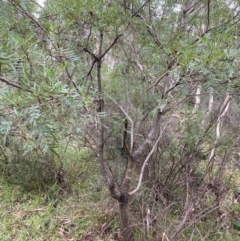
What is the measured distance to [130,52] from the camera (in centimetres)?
180

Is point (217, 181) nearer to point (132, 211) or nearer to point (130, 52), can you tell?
point (132, 211)

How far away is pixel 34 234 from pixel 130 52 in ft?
4.92

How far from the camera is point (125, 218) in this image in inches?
67.6

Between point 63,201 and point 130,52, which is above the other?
point 130,52

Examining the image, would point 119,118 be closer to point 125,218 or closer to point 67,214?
point 125,218

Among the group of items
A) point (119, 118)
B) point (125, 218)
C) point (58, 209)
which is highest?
point (119, 118)

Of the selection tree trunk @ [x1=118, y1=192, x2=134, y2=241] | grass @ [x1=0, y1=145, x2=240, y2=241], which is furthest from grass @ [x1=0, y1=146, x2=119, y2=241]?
tree trunk @ [x1=118, y1=192, x2=134, y2=241]

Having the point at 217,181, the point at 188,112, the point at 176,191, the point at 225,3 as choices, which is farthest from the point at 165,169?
the point at 225,3

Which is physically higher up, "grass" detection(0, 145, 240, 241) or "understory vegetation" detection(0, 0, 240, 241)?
"understory vegetation" detection(0, 0, 240, 241)

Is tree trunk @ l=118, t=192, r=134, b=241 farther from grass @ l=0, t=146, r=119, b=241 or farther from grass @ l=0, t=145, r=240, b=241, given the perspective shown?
grass @ l=0, t=146, r=119, b=241

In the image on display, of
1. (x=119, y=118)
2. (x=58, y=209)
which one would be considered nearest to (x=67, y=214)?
(x=58, y=209)

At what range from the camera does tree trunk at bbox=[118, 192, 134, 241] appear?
161 centimetres

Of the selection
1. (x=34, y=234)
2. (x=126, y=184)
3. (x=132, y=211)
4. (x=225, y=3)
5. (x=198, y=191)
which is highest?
(x=225, y=3)

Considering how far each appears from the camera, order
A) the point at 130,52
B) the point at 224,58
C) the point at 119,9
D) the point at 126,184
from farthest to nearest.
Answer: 1. the point at 130,52
2. the point at 126,184
3. the point at 119,9
4. the point at 224,58
